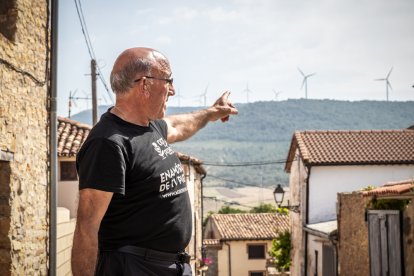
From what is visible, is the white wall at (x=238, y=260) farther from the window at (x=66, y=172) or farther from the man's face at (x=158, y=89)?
the man's face at (x=158, y=89)

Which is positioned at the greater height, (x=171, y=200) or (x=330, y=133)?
(x=330, y=133)

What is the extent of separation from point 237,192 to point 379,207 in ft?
508

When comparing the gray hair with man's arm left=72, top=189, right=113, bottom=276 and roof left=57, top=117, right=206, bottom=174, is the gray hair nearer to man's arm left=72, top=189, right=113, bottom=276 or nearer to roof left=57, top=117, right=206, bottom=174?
man's arm left=72, top=189, right=113, bottom=276

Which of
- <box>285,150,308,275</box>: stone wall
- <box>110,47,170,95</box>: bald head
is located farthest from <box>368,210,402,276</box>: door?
<box>285,150,308,275</box>: stone wall

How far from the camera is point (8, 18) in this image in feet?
22.6

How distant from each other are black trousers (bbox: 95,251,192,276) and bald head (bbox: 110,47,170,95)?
0.82 meters

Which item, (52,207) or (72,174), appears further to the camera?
(72,174)

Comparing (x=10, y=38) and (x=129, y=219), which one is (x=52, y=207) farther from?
(x=129, y=219)

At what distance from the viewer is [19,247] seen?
6809 mm

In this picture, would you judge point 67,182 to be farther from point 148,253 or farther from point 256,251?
point 256,251

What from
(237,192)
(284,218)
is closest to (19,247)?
(284,218)

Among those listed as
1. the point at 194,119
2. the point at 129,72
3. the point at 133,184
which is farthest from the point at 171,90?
the point at 194,119

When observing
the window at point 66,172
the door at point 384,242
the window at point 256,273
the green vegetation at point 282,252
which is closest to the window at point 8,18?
the door at point 384,242

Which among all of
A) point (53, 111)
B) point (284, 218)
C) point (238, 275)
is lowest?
point (238, 275)
